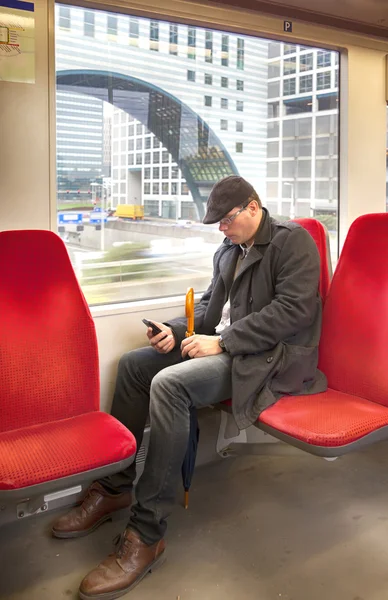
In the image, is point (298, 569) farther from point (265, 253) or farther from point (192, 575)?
Result: point (265, 253)

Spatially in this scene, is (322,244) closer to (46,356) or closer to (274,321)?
(274,321)

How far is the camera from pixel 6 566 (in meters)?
2.31

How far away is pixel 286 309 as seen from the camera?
2480 millimetres

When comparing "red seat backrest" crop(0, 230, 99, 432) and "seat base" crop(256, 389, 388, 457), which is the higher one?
"red seat backrest" crop(0, 230, 99, 432)

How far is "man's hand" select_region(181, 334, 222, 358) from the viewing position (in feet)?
8.33

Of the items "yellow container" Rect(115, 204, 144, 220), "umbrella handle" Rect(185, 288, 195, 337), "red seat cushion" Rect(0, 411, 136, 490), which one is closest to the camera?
"red seat cushion" Rect(0, 411, 136, 490)

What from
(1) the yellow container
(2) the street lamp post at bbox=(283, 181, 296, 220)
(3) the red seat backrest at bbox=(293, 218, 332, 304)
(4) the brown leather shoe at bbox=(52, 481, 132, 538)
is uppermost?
(2) the street lamp post at bbox=(283, 181, 296, 220)

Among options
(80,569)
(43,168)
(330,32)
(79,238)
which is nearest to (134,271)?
(79,238)

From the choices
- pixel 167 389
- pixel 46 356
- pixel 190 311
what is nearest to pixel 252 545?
pixel 167 389

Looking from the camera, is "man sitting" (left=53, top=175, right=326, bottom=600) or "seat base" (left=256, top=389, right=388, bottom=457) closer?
"seat base" (left=256, top=389, right=388, bottom=457)

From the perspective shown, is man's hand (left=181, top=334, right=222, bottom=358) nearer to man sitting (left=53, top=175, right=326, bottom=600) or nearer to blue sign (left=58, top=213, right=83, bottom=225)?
man sitting (left=53, top=175, right=326, bottom=600)

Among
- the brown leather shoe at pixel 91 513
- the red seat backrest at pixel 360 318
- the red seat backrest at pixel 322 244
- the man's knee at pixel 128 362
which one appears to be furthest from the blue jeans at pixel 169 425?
the red seat backrest at pixel 322 244

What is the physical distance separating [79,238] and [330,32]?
70.8 inches

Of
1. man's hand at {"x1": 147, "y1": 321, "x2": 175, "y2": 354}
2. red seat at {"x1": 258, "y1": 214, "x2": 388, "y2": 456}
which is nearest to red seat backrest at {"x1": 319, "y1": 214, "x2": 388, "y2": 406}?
red seat at {"x1": 258, "y1": 214, "x2": 388, "y2": 456}
